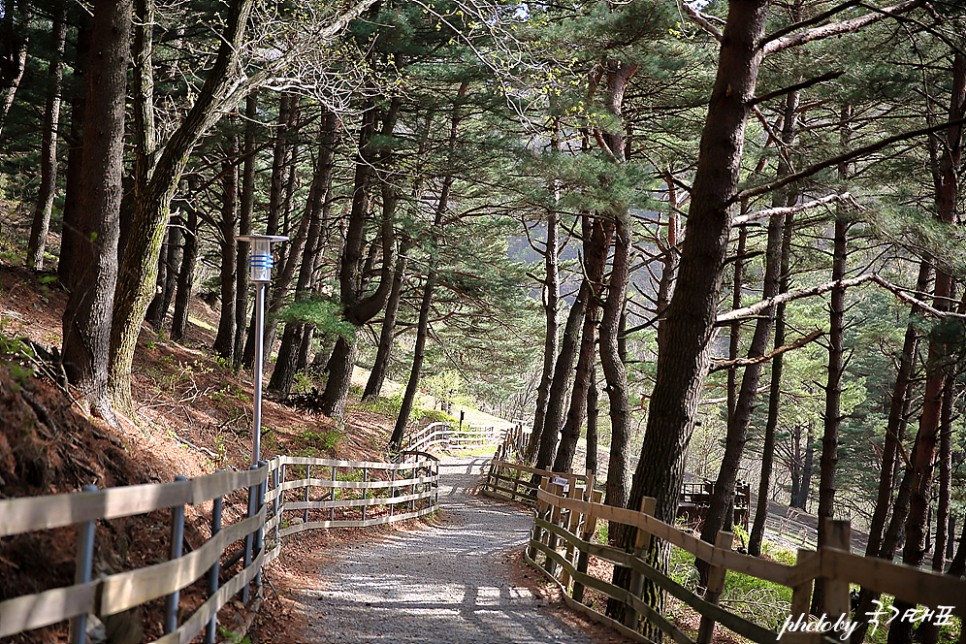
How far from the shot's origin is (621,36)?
40.3 feet

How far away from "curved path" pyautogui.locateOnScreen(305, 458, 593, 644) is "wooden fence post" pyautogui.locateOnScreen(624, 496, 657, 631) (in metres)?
0.42

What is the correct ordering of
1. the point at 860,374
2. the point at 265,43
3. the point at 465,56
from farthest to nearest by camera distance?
the point at 860,374 → the point at 465,56 → the point at 265,43

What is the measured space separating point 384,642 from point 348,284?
1360 cm

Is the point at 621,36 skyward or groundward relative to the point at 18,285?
skyward

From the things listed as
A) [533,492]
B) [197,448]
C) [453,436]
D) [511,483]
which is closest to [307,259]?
[533,492]

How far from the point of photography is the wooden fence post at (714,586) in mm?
5484

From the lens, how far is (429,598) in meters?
8.80

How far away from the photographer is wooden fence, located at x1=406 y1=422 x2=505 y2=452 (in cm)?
2948

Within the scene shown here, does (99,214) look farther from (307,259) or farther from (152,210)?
(307,259)

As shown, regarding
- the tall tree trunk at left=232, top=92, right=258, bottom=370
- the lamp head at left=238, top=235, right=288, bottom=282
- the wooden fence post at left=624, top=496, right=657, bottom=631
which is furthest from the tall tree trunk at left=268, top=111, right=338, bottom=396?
the wooden fence post at left=624, top=496, right=657, bottom=631

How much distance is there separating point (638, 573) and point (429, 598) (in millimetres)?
2752

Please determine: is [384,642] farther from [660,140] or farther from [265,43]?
[660,140]

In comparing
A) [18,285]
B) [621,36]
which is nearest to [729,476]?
[621,36]

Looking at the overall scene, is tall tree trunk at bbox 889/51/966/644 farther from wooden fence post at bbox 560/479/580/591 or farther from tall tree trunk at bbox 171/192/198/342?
tall tree trunk at bbox 171/192/198/342
